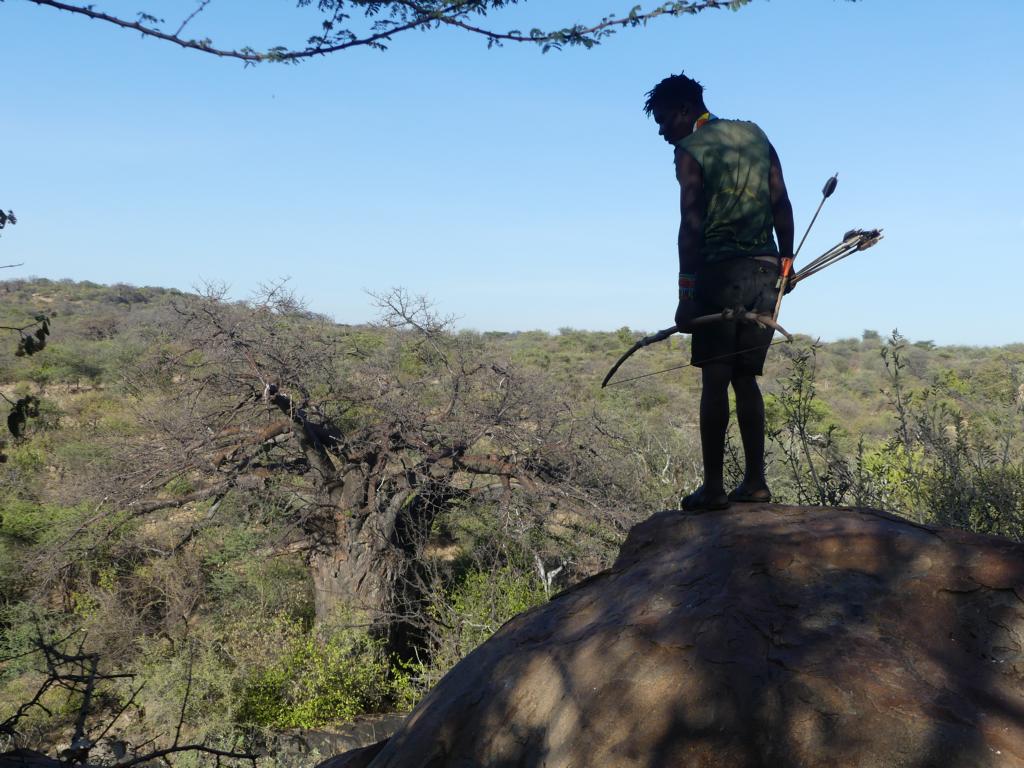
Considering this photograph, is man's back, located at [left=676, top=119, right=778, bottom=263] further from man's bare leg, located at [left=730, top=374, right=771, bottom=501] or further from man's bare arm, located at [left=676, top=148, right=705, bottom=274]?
man's bare leg, located at [left=730, top=374, right=771, bottom=501]

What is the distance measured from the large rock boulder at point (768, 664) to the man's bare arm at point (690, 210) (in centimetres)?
117

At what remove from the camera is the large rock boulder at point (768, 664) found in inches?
82.0

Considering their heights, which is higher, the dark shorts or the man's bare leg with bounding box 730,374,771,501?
the dark shorts

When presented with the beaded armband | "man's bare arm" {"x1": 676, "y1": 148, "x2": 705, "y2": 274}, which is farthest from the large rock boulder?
"man's bare arm" {"x1": 676, "y1": 148, "x2": 705, "y2": 274}

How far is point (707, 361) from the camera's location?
375 cm

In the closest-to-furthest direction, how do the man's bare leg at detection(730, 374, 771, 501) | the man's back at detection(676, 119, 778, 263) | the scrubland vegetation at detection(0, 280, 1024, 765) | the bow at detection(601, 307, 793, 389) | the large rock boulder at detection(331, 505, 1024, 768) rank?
the large rock boulder at detection(331, 505, 1024, 768)
the bow at detection(601, 307, 793, 389)
the man's back at detection(676, 119, 778, 263)
the man's bare leg at detection(730, 374, 771, 501)
the scrubland vegetation at detection(0, 280, 1024, 765)

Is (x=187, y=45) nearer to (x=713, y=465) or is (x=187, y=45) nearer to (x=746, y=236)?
(x=746, y=236)

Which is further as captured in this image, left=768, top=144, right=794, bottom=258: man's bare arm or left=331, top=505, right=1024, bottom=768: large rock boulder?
left=768, top=144, right=794, bottom=258: man's bare arm

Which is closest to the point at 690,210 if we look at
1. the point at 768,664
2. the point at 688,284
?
the point at 688,284

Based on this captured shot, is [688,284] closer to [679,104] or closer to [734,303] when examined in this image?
[734,303]

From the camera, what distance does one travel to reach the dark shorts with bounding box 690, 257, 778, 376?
3.71 meters

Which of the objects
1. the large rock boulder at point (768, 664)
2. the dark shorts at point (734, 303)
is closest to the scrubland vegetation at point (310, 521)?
the dark shorts at point (734, 303)

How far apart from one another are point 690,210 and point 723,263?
10.5 inches

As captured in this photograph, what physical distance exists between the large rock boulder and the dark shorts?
0.78 meters
